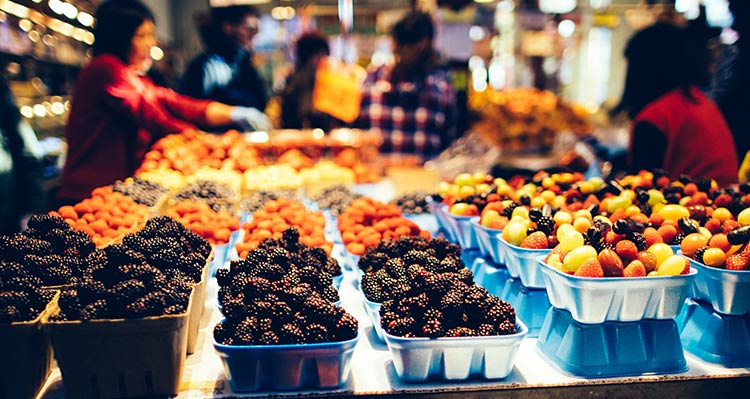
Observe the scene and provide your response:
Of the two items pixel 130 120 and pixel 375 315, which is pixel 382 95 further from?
pixel 375 315

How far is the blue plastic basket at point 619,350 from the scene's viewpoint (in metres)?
1.58

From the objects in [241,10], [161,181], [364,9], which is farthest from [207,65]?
[364,9]

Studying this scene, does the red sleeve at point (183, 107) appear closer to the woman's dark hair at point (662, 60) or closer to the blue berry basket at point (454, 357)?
the woman's dark hair at point (662, 60)

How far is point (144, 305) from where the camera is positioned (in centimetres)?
143

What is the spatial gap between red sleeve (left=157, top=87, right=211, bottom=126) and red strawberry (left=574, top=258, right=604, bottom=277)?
3.37 metres

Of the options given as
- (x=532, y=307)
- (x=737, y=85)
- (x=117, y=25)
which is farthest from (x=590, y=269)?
(x=737, y=85)

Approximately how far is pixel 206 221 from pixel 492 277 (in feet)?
3.84

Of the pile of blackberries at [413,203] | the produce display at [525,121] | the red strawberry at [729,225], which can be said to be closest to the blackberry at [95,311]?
the pile of blackberries at [413,203]

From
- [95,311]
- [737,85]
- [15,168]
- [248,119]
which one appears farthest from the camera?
[248,119]

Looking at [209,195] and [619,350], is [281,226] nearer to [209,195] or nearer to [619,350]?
[209,195]

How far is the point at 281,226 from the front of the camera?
230 centimetres

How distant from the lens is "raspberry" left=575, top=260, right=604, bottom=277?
156 centimetres

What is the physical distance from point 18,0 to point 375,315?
537 centimetres

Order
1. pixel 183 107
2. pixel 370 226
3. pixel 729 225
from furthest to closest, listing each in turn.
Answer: pixel 183 107
pixel 370 226
pixel 729 225
